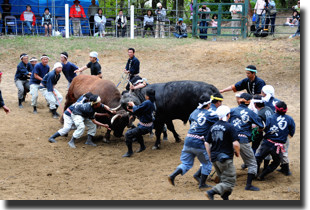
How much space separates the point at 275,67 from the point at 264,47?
228 centimetres

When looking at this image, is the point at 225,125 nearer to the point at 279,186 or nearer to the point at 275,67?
the point at 279,186

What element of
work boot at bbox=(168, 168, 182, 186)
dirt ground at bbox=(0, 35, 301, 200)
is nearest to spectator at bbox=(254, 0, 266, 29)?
dirt ground at bbox=(0, 35, 301, 200)

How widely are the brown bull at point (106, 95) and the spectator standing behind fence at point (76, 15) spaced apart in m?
10.9

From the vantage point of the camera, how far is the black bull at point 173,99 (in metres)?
9.70

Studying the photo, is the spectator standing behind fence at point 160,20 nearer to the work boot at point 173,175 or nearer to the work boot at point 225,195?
the work boot at point 173,175

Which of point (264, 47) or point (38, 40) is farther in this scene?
point (38, 40)

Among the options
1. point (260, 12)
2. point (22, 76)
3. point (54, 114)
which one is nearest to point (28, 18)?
point (22, 76)

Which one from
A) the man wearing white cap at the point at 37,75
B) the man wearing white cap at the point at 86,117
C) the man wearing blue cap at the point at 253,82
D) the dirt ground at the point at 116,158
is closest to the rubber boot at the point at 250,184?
the dirt ground at the point at 116,158

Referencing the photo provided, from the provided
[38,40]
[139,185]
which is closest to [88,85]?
[139,185]

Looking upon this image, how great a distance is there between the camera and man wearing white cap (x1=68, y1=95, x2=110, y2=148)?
9.59 m

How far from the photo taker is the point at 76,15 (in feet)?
71.5

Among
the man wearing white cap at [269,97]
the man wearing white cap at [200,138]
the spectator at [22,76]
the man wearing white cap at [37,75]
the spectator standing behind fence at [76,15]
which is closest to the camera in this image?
the man wearing white cap at [200,138]

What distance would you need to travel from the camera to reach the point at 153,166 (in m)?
8.80

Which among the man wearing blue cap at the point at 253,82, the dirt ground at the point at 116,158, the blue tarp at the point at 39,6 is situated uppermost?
the blue tarp at the point at 39,6
